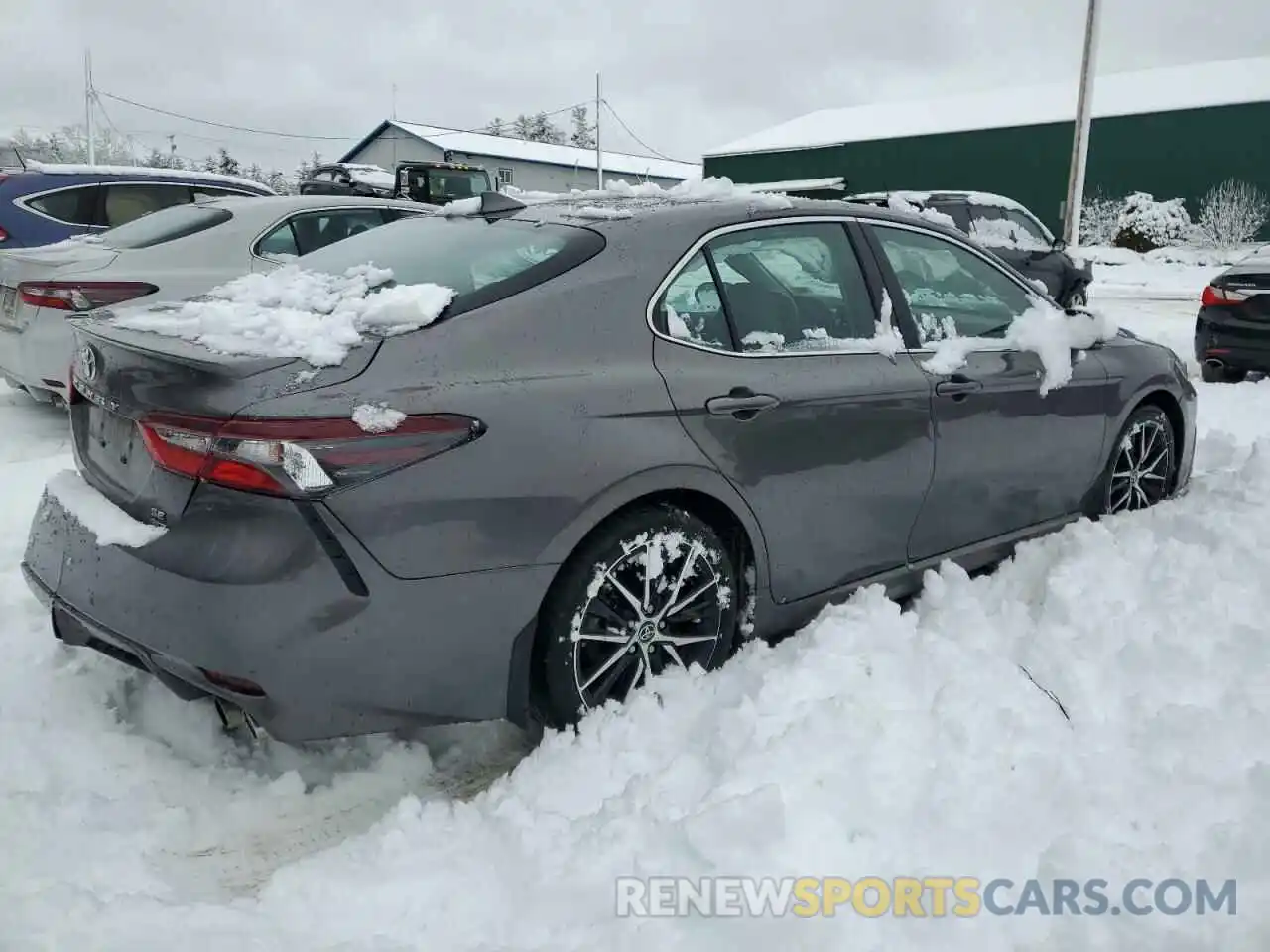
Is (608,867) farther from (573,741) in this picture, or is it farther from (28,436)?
(28,436)

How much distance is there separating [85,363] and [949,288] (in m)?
2.94

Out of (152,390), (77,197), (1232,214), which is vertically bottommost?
(152,390)

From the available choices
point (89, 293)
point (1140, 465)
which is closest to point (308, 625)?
point (1140, 465)

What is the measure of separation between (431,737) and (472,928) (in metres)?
0.90

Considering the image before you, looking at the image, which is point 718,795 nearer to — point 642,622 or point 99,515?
point 642,622

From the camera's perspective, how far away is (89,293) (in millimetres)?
5430

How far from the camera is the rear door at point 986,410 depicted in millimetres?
3523

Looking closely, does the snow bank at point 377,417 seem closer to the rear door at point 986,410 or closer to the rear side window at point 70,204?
the rear door at point 986,410

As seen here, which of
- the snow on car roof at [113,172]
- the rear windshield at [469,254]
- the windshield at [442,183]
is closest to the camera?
the rear windshield at [469,254]

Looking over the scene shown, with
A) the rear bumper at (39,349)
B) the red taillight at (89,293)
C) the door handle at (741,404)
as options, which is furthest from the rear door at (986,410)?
the rear bumper at (39,349)

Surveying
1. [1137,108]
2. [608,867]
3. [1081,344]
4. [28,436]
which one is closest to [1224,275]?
[1081,344]

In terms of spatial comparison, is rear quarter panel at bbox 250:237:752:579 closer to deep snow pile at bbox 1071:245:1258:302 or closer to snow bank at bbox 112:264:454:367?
snow bank at bbox 112:264:454:367

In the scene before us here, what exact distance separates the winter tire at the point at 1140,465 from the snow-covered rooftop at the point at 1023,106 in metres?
31.4

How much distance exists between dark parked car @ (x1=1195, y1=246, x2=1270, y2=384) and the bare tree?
22085 mm
